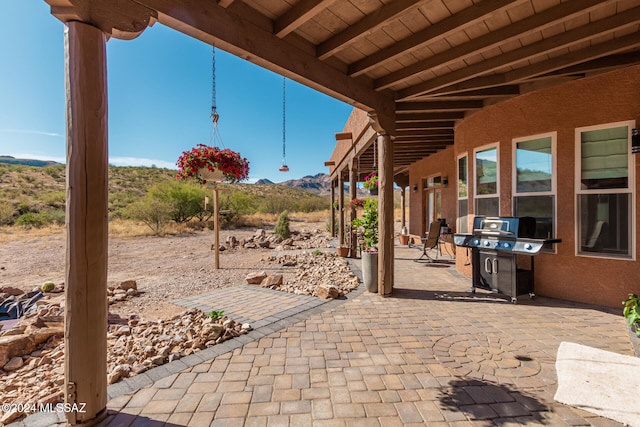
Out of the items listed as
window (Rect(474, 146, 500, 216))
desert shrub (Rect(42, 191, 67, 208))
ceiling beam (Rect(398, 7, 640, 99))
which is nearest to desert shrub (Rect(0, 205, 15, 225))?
desert shrub (Rect(42, 191, 67, 208))

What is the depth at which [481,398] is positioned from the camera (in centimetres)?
202

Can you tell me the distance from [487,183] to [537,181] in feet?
2.58

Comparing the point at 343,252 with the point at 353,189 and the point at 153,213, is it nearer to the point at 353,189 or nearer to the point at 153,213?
the point at 353,189

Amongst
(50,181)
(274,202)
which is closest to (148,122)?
(274,202)

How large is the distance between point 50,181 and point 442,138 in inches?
1379

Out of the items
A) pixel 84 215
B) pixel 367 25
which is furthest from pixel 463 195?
pixel 84 215

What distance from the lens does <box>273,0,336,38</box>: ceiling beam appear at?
7.58ft

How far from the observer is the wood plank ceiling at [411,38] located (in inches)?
94.0

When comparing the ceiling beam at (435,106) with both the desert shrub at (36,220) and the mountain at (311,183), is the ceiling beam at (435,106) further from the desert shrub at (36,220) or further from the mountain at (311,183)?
the mountain at (311,183)

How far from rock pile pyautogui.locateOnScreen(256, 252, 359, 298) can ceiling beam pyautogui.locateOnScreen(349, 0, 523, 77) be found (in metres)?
3.05

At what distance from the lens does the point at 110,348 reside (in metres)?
2.92

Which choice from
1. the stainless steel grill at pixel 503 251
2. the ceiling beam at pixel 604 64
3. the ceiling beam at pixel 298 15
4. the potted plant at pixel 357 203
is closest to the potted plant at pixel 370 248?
the stainless steel grill at pixel 503 251

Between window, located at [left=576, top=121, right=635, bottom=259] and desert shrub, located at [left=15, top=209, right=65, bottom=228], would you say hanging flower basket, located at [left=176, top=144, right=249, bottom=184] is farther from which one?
desert shrub, located at [left=15, top=209, right=65, bottom=228]

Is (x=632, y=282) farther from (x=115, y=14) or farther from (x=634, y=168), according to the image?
(x=115, y=14)
